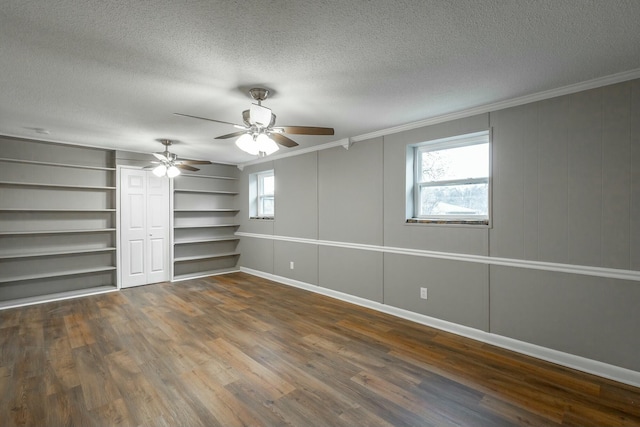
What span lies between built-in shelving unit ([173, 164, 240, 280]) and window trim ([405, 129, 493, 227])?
13.6ft

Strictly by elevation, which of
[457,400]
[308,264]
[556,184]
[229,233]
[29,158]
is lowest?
[457,400]

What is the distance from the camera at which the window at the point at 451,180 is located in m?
3.22

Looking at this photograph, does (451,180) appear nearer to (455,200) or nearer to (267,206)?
(455,200)

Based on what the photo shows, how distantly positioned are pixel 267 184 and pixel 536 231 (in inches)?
185

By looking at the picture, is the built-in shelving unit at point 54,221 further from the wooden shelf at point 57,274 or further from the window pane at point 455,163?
the window pane at point 455,163

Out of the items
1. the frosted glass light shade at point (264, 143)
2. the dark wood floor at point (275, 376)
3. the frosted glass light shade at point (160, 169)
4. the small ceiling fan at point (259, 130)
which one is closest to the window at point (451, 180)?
the dark wood floor at point (275, 376)

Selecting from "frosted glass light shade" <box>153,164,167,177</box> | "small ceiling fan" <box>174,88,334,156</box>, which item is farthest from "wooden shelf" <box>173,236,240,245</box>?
"small ceiling fan" <box>174,88,334,156</box>

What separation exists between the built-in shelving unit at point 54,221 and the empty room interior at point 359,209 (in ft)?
0.11

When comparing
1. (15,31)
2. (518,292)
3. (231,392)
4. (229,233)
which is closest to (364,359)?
(231,392)

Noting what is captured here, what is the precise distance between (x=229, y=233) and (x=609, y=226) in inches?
240

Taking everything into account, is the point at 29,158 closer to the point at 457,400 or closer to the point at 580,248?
the point at 457,400

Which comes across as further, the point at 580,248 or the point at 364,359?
the point at 364,359

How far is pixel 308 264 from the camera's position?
498 centimetres

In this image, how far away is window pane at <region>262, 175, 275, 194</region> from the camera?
6091 millimetres
